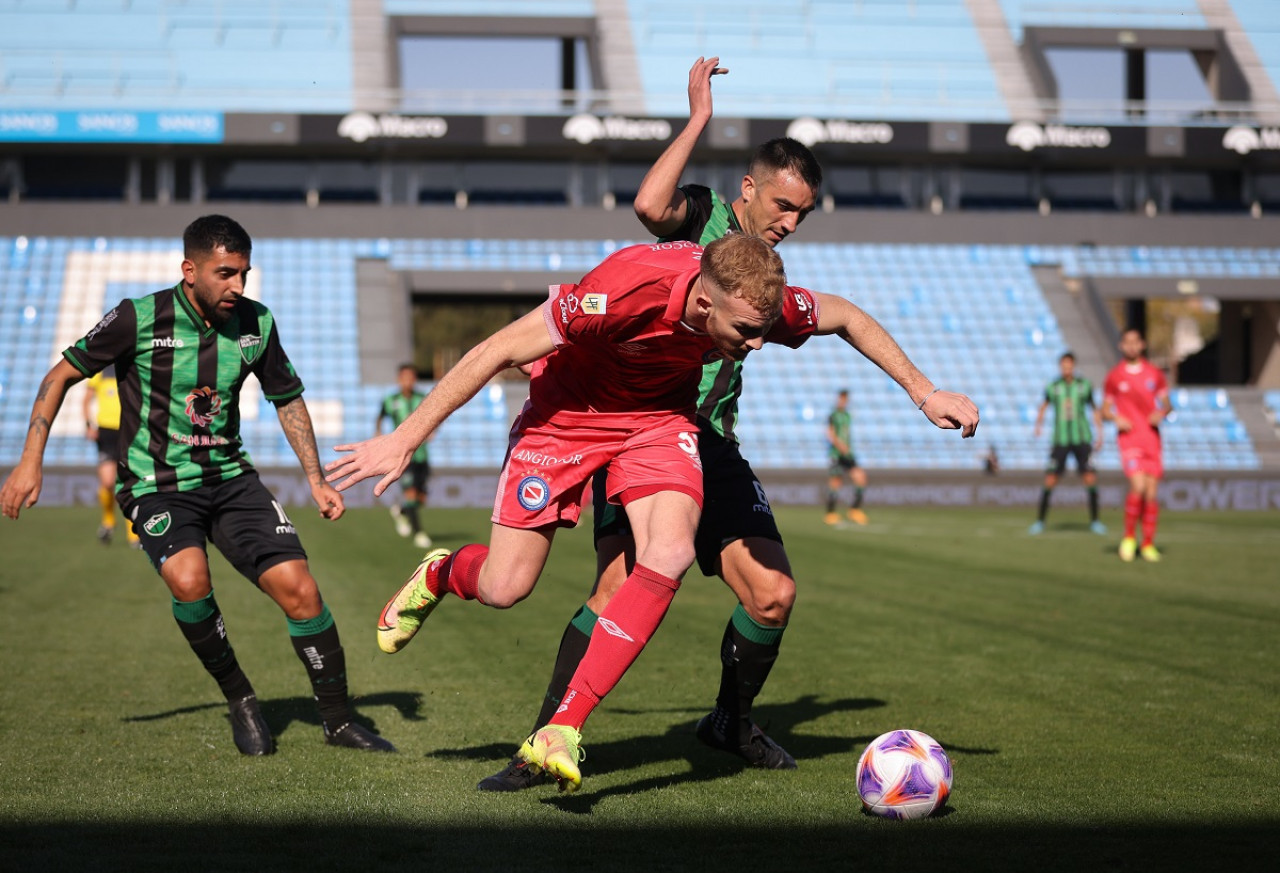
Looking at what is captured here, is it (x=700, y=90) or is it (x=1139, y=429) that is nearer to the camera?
(x=700, y=90)

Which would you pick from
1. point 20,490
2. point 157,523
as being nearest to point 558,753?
point 157,523

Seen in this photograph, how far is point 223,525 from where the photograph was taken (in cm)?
574

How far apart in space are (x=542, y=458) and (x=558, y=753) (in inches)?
46.2

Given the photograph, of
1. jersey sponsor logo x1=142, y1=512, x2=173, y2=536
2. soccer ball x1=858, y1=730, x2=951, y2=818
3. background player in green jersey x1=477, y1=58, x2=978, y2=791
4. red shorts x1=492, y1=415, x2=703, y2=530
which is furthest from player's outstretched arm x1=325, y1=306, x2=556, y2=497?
soccer ball x1=858, y1=730, x2=951, y2=818

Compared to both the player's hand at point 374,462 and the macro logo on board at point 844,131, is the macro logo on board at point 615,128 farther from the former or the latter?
the player's hand at point 374,462

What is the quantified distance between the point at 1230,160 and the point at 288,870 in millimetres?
35043

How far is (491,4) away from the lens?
3575cm

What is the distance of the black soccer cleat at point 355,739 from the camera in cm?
555

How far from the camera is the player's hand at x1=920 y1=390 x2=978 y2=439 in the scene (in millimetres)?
4547

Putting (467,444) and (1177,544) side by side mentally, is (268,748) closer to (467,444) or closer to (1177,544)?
(1177,544)

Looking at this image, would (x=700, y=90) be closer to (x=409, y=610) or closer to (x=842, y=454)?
(x=409, y=610)

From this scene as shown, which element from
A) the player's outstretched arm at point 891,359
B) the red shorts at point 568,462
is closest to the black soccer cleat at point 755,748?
the red shorts at point 568,462

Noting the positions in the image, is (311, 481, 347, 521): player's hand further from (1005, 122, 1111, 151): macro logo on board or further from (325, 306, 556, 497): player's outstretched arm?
(1005, 122, 1111, 151): macro logo on board

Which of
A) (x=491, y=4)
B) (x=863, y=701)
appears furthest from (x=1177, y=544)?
(x=491, y=4)
